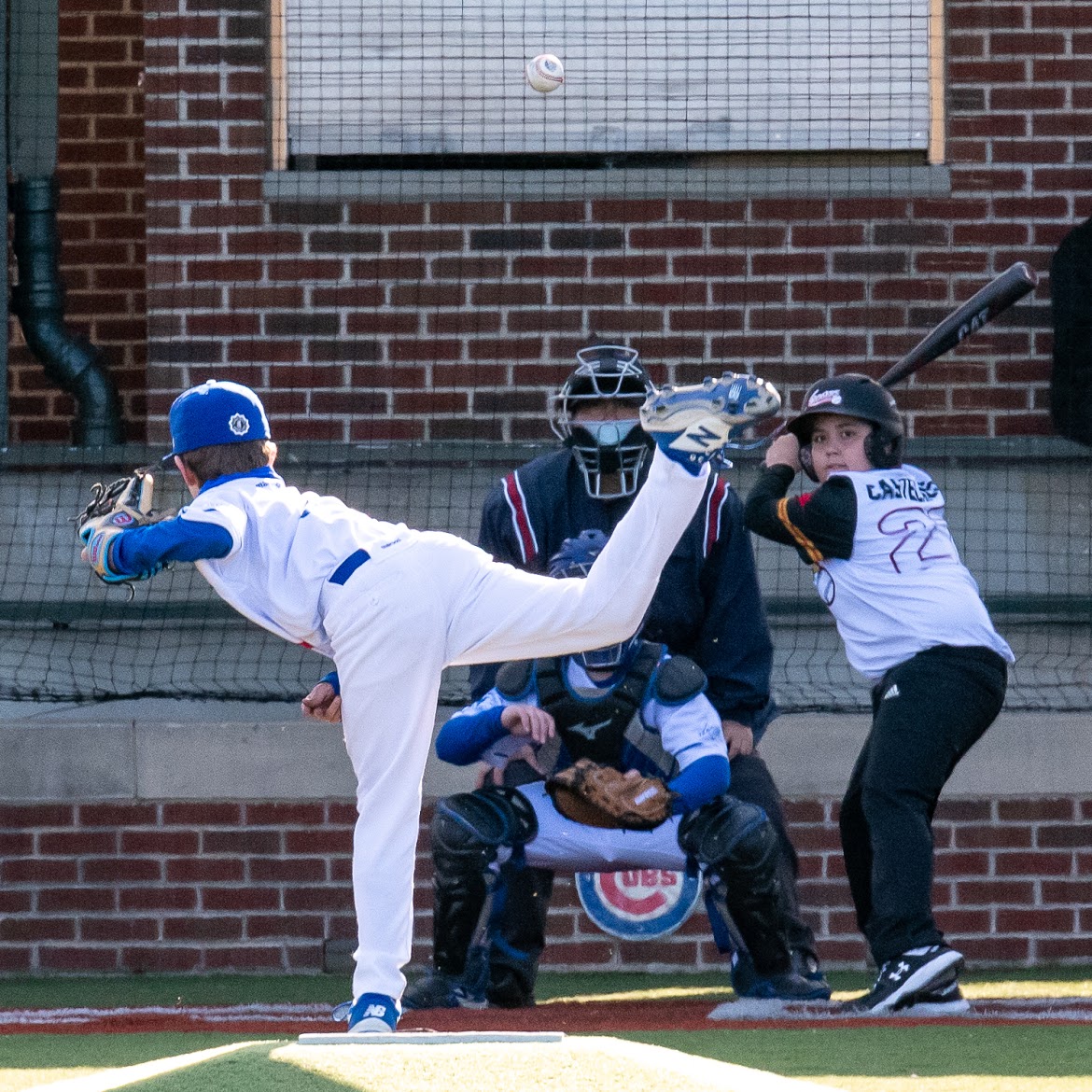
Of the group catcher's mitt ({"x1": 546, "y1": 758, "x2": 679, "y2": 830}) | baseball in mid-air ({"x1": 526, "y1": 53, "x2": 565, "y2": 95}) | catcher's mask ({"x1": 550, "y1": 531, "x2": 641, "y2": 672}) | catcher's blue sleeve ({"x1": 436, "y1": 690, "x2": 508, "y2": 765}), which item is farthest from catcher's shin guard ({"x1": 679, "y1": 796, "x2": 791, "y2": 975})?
baseball in mid-air ({"x1": 526, "y1": 53, "x2": 565, "y2": 95})

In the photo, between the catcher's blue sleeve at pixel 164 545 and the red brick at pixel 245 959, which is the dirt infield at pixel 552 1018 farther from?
the catcher's blue sleeve at pixel 164 545

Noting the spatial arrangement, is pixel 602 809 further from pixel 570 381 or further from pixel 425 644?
pixel 570 381

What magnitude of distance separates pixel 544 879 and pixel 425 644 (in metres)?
1.21

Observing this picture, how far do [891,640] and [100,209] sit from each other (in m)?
4.23

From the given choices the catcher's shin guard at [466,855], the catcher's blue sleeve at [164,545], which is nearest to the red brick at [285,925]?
the catcher's shin guard at [466,855]

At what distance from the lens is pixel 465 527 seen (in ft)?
22.7

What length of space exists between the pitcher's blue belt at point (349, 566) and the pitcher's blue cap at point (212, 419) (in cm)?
43

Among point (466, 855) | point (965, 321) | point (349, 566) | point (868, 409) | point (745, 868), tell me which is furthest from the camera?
point (965, 321)

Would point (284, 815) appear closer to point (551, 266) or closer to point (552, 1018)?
point (552, 1018)

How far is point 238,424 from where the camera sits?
4.68 meters

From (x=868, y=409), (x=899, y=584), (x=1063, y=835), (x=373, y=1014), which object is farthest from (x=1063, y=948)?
(x=373, y=1014)

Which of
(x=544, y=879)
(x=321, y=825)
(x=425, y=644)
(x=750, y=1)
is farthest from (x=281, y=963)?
(x=750, y=1)

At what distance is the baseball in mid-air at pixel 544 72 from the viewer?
7137 mm

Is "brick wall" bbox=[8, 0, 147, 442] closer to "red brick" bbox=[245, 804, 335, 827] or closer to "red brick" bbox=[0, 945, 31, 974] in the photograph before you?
"red brick" bbox=[245, 804, 335, 827]
